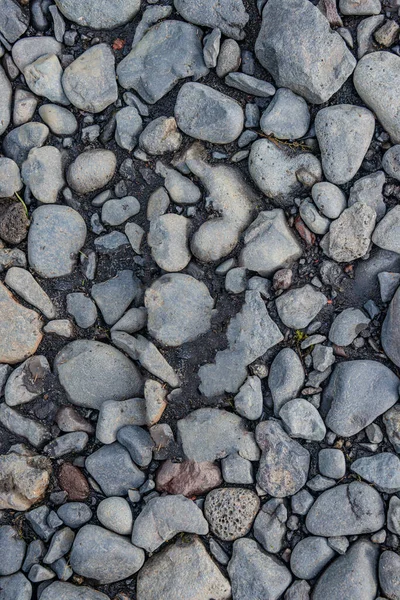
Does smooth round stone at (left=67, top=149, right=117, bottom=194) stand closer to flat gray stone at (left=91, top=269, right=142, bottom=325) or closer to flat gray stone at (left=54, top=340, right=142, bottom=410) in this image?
flat gray stone at (left=91, top=269, right=142, bottom=325)

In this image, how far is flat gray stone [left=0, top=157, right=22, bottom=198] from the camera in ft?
11.2

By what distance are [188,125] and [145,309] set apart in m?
1.08

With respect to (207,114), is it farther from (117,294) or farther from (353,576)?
(353,576)

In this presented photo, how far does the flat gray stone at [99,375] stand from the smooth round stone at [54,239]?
0.52 m

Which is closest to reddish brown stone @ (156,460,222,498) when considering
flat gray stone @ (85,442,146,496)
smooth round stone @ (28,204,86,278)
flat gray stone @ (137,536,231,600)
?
flat gray stone @ (85,442,146,496)

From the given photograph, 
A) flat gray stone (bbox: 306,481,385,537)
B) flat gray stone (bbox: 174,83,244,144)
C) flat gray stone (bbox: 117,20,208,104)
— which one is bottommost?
flat gray stone (bbox: 306,481,385,537)

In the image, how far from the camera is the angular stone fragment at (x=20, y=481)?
321 cm

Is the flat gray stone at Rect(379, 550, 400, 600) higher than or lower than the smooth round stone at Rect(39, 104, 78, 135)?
lower

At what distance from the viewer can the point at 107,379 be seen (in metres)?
3.31

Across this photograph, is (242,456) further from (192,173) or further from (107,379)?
(192,173)

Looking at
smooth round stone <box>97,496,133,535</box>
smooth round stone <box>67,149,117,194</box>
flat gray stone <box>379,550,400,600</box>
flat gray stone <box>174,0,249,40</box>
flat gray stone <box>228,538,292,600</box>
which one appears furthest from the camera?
smooth round stone <box>67,149,117,194</box>

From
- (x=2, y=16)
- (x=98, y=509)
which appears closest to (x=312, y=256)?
(x=98, y=509)

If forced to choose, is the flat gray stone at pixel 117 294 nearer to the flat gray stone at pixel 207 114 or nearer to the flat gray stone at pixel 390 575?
the flat gray stone at pixel 207 114

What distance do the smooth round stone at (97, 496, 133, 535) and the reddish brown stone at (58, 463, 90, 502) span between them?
0.14 m
